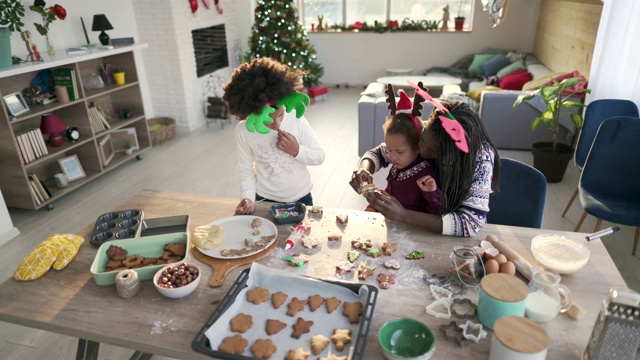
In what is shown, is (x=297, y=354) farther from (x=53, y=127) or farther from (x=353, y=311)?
(x=53, y=127)

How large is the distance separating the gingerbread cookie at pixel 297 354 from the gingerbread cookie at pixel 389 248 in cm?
48

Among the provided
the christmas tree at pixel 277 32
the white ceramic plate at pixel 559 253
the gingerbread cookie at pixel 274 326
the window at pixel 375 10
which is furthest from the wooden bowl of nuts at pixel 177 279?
the window at pixel 375 10

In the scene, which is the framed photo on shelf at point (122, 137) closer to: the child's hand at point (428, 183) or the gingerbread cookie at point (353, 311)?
the child's hand at point (428, 183)

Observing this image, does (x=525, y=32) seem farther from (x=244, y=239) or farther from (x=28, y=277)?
(x=28, y=277)

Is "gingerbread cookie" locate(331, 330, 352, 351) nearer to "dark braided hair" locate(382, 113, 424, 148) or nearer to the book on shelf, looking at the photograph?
"dark braided hair" locate(382, 113, 424, 148)

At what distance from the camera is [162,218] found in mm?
1638

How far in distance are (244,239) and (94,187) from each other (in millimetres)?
2971

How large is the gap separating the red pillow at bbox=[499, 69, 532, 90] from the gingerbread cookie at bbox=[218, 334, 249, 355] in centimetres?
505

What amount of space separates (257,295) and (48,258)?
0.72 metres

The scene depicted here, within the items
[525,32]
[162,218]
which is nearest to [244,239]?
[162,218]

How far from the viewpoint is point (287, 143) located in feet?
6.03

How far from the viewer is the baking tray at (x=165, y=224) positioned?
162 cm

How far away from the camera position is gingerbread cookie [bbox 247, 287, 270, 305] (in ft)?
4.00

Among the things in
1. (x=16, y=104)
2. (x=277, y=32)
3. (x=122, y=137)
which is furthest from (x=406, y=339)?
(x=277, y=32)
